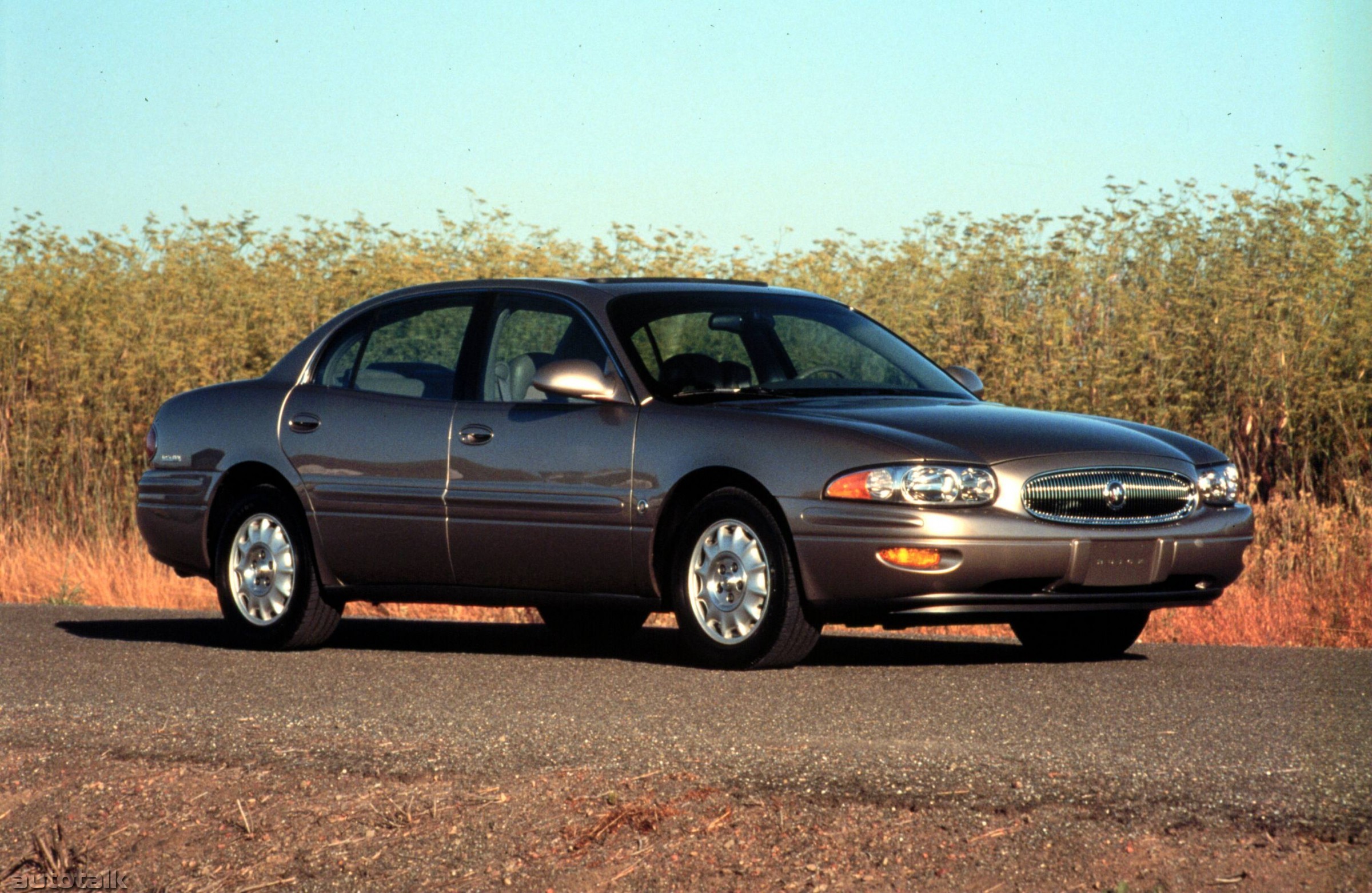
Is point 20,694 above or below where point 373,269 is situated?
below

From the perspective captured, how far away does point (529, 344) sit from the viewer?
344 inches

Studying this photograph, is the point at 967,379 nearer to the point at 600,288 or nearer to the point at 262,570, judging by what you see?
the point at 600,288

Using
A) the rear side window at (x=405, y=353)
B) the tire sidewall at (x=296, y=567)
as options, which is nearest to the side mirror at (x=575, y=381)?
the rear side window at (x=405, y=353)

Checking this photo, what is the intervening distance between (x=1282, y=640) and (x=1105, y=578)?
3086 mm

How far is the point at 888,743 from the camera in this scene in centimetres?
558

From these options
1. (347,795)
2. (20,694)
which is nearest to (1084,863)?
(347,795)

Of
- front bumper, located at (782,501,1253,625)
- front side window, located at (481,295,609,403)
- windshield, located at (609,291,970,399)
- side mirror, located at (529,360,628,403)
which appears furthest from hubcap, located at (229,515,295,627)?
front bumper, located at (782,501,1253,625)

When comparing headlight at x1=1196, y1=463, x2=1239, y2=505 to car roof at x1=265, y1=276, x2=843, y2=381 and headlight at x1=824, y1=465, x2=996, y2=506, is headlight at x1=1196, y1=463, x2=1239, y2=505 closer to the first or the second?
headlight at x1=824, y1=465, x2=996, y2=506

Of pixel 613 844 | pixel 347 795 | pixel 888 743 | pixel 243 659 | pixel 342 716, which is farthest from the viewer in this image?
pixel 243 659

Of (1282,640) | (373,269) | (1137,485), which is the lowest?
(1282,640)

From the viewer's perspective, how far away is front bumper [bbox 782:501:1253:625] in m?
7.21

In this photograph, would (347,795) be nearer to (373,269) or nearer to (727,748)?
(727,748)

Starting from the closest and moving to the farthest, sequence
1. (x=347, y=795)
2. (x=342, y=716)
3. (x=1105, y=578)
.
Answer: (x=347, y=795) < (x=342, y=716) < (x=1105, y=578)

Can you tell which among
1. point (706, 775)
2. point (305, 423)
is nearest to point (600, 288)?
point (305, 423)
